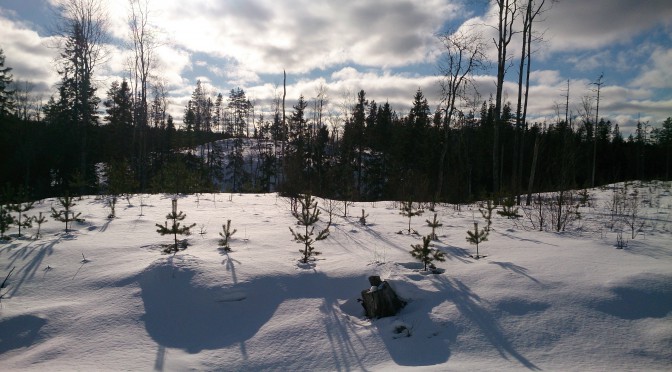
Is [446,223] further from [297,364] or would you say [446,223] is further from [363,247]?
[297,364]

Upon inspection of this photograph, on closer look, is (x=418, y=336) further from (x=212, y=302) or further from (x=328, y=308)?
(x=212, y=302)

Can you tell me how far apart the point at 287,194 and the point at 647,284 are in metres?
9.74

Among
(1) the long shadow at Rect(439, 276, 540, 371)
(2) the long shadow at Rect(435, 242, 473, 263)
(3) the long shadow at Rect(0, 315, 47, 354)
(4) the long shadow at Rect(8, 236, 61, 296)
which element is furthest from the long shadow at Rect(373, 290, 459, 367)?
(4) the long shadow at Rect(8, 236, 61, 296)

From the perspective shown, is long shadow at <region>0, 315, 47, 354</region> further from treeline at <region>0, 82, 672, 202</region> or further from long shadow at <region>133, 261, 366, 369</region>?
treeline at <region>0, 82, 672, 202</region>

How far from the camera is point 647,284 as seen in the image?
4047 mm

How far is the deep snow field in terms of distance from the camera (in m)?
3.34

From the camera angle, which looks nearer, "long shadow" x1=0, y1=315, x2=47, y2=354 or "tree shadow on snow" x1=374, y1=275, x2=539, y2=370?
"tree shadow on snow" x1=374, y1=275, x2=539, y2=370

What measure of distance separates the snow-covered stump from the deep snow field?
111 millimetres

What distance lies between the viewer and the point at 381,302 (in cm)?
409

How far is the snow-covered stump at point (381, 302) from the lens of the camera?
4078mm

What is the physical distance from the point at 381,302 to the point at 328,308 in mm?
681

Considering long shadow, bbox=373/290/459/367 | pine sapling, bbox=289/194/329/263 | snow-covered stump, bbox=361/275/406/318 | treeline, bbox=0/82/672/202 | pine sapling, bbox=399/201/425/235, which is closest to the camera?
long shadow, bbox=373/290/459/367

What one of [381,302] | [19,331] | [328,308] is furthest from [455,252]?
[19,331]

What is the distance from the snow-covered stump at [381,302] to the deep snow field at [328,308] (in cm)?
11
